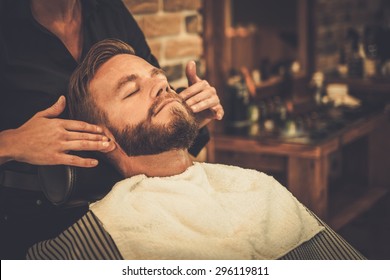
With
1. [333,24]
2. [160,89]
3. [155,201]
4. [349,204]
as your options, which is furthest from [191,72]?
[333,24]

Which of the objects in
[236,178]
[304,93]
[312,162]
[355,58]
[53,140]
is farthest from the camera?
[355,58]

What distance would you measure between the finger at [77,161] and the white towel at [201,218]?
0.40ft

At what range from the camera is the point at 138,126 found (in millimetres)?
1675

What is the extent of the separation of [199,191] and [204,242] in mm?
178

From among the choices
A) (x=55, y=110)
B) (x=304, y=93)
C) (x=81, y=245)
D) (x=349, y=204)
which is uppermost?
(x=55, y=110)

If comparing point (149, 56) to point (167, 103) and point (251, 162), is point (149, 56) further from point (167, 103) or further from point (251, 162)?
point (251, 162)

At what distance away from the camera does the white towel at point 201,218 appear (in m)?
1.60

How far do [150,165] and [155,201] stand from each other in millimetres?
126

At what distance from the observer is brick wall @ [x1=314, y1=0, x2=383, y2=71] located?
4.63m

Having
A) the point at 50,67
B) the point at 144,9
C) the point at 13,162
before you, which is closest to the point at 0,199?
the point at 13,162

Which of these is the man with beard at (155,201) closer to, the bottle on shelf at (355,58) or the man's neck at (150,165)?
the man's neck at (150,165)

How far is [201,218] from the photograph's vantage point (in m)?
1.69

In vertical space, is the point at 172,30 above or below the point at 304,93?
above

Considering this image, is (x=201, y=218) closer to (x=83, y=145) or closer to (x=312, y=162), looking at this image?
(x=83, y=145)
